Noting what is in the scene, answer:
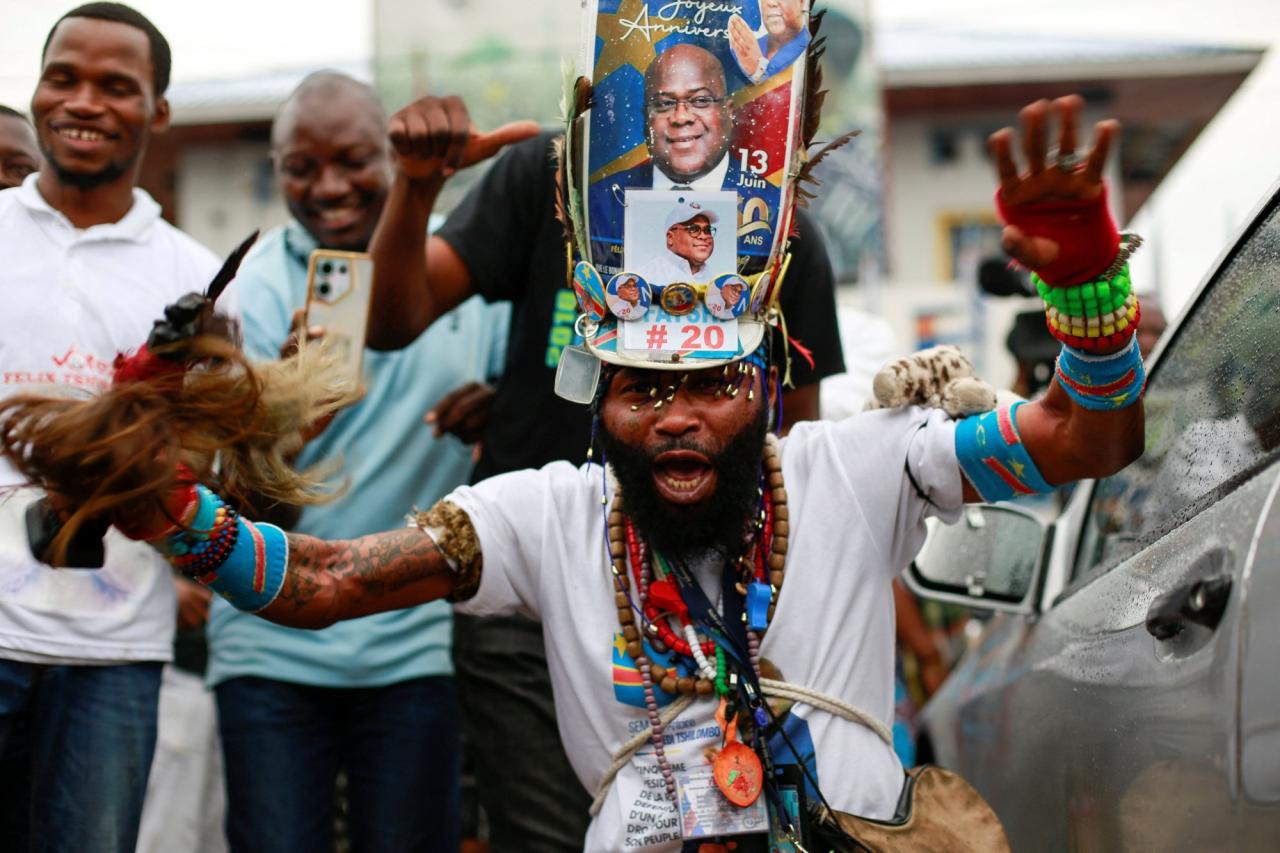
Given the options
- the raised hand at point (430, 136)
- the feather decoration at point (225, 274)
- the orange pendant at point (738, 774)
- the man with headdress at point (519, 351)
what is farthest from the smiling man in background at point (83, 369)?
the orange pendant at point (738, 774)

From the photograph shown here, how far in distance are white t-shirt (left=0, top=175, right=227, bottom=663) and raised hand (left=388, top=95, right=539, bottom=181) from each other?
0.60m

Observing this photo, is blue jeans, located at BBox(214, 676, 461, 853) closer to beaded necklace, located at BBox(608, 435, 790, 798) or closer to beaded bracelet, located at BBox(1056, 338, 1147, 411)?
beaded necklace, located at BBox(608, 435, 790, 798)

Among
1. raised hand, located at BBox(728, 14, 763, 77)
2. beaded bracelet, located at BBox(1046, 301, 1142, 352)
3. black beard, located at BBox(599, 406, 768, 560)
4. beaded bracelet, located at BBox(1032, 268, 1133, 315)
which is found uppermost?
raised hand, located at BBox(728, 14, 763, 77)

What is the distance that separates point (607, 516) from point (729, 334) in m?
0.44

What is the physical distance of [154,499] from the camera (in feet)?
8.45

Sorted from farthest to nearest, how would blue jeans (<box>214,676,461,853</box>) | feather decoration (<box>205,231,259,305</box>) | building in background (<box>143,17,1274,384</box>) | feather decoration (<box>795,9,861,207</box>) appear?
building in background (<box>143,17,1274,384</box>)
blue jeans (<box>214,676,461,853</box>)
feather decoration (<box>795,9,861,207</box>)
feather decoration (<box>205,231,259,305</box>)

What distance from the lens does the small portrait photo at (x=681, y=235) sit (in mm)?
2941

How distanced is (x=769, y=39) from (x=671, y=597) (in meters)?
1.10

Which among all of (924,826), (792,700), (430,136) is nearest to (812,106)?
(430,136)

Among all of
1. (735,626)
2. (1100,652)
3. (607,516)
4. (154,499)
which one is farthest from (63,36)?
(1100,652)

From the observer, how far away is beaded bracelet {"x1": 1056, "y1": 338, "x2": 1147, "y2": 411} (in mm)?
2611

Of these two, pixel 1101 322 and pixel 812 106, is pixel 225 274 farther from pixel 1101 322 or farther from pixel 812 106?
pixel 1101 322

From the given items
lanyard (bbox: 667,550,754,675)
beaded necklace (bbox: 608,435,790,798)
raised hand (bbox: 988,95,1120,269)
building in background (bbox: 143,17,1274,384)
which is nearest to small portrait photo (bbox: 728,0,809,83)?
raised hand (bbox: 988,95,1120,269)

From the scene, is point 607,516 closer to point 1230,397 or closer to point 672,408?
point 672,408
